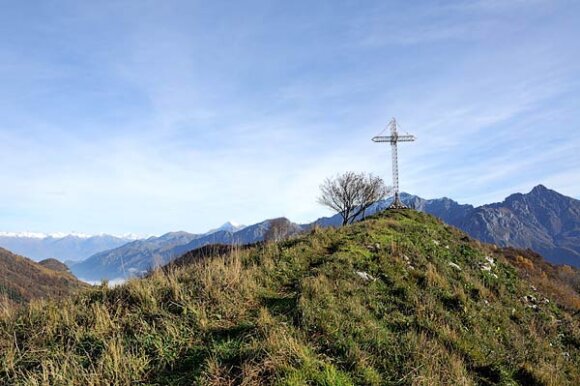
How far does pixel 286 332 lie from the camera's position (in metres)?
7.41

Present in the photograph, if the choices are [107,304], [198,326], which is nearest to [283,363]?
[198,326]

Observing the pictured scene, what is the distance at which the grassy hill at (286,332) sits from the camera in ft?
20.9

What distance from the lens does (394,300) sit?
11156mm

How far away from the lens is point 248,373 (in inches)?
237

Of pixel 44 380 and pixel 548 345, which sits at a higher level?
pixel 44 380

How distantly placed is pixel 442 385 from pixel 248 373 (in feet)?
11.8

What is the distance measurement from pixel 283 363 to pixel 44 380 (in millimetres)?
3592

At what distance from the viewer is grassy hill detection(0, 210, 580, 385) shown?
6383 millimetres

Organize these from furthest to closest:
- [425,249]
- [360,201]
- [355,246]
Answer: [360,201] < [425,249] < [355,246]

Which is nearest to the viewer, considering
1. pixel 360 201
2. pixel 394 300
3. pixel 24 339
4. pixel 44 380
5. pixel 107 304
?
pixel 44 380

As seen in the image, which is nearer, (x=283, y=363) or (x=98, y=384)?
(x=98, y=384)

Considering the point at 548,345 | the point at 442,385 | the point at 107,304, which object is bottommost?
the point at 548,345

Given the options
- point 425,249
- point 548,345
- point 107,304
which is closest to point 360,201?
point 425,249

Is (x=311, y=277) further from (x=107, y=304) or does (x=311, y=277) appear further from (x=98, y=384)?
(x=98, y=384)
